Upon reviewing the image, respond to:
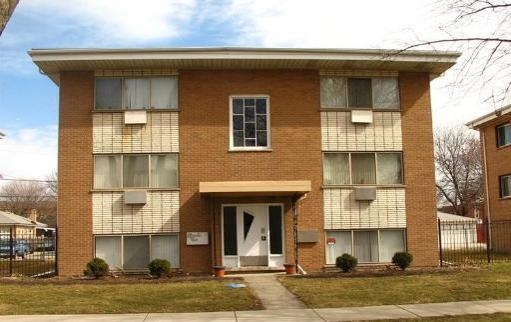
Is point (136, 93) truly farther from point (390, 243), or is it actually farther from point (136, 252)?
point (390, 243)

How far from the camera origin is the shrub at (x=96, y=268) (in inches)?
724

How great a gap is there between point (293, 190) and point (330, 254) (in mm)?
3185

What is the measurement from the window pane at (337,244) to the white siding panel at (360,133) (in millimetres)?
2851

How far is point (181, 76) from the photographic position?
2089 centimetres

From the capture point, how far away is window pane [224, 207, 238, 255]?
806 inches

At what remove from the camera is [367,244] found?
2109cm

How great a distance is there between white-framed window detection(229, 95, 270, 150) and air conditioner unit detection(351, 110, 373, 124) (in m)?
2.91

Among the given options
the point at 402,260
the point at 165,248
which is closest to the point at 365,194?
the point at 402,260

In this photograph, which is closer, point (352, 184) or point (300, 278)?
point (300, 278)

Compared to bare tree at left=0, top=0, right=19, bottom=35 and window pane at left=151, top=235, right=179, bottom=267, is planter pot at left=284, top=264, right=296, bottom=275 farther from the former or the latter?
bare tree at left=0, top=0, right=19, bottom=35

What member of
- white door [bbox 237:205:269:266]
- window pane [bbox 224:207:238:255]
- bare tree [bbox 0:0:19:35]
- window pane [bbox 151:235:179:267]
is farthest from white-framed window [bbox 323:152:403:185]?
bare tree [bbox 0:0:19:35]

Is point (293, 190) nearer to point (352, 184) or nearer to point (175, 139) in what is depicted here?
point (352, 184)

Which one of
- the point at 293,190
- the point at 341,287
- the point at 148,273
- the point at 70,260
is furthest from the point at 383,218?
the point at 70,260

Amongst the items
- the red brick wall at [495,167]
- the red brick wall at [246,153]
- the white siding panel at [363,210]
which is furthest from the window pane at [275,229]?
the red brick wall at [495,167]
